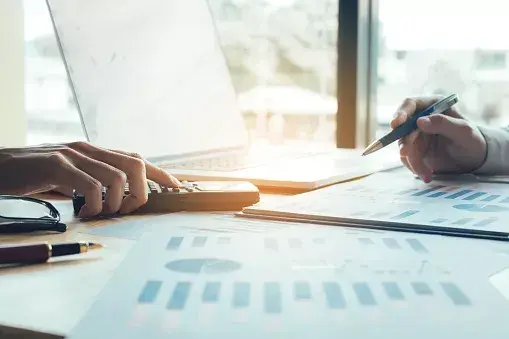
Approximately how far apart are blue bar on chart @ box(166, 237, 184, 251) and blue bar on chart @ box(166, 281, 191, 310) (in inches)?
4.2

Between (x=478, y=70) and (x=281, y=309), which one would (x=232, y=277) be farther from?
(x=478, y=70)

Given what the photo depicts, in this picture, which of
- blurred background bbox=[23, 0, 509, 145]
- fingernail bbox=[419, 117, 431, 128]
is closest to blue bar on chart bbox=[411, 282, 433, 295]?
fingernail bbox=[419, 117, 431, 128]

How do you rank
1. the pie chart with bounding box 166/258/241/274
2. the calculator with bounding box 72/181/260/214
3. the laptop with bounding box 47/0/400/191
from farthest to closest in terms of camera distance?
the laptop with bounding box 47/0/400/191 < the calculator with bounding box 72/181/260/214 < the pie chart with bounding box 166/258/241/274

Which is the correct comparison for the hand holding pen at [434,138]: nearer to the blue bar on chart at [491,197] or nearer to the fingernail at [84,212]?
the blue bar on chart at [491,197]

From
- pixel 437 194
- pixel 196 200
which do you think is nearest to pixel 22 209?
pixel 196 200

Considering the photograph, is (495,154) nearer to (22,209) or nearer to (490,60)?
(490,60)

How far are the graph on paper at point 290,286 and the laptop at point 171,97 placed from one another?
1.16ft

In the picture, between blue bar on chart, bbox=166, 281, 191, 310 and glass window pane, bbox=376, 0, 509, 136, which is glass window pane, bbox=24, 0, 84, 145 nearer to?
glass window pane, bbox=376, 0, 509, 136

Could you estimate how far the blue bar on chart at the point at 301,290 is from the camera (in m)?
0.41

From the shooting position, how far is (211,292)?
0.42 meters

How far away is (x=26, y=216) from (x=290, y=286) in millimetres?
335

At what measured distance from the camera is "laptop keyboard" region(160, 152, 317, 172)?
1.07m

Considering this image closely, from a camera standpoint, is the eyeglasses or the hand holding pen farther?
the hand holding pen

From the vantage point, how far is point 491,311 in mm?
383
